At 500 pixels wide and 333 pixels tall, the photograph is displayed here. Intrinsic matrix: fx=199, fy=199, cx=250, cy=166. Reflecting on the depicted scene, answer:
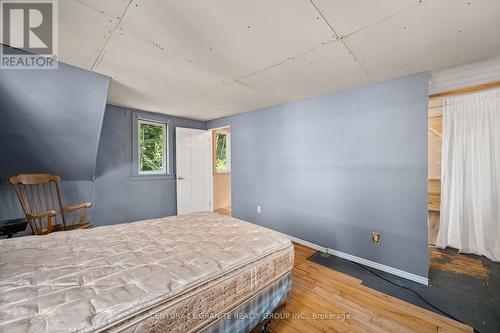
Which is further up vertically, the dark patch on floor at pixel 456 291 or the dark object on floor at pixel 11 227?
the dark object on floor at pixel 11 227

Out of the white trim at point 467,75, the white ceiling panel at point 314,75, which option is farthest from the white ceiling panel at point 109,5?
the white trim at point 467,75

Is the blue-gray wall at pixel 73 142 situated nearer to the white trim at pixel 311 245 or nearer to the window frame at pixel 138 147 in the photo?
the window frame at pixel 138 147

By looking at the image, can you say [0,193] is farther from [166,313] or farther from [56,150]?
[166,313]

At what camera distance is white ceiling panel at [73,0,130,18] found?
121 cm

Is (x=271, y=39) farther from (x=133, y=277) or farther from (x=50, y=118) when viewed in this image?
(x=50, y=118)

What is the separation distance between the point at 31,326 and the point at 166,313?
447mm

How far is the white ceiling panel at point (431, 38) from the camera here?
1.30 m

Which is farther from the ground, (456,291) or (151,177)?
(151,177)

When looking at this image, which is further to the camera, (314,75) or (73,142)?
(73,142)

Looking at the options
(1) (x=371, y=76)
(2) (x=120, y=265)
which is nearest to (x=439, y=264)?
(1) (x=371, y=76)

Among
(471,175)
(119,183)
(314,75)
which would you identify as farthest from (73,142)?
(471,175)

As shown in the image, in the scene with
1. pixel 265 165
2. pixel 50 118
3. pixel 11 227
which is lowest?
pixel 11 227

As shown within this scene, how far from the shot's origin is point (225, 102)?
3252mm

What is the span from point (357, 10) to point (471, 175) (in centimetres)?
292
